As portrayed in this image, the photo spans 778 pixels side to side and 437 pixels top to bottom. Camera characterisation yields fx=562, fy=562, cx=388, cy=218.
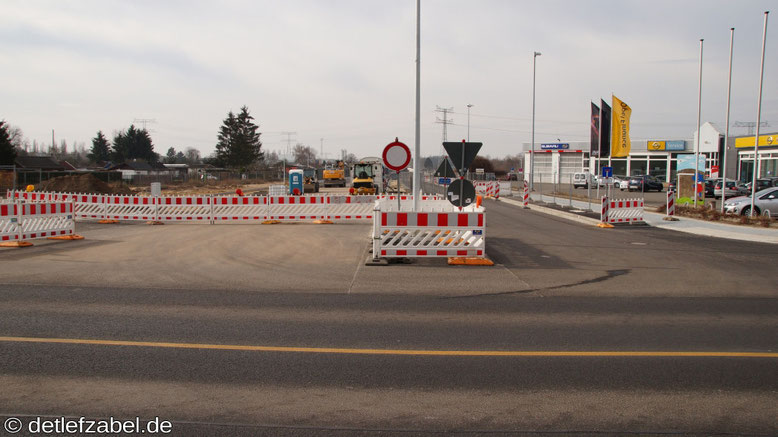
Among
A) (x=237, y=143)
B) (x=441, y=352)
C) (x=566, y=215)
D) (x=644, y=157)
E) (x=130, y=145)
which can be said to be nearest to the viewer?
(x=441, y=352)

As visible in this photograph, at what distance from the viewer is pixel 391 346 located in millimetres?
6426

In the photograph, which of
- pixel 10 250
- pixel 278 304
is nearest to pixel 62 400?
pixel 278 304

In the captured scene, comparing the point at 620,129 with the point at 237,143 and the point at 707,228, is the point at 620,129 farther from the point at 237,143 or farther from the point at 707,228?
the point at 237,143

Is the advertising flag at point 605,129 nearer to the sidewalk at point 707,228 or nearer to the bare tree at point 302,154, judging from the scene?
the sidewalk at point 707,228

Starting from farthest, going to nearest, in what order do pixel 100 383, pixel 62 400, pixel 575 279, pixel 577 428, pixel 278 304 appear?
1. pixel 575 279
2. pixel 278 304
3. pixel 100 383
4. pixel 62 400
5. pixel 577 428

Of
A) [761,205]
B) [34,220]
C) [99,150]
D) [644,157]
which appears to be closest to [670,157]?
[644,157]

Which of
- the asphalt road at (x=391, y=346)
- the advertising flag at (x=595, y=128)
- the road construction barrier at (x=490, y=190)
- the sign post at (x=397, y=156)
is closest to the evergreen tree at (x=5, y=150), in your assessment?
the road construction barrier at (x=490, y=190)

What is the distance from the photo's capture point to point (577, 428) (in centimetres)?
432

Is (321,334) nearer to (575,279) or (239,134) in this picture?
(575,279)

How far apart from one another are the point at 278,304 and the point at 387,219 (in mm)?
4456

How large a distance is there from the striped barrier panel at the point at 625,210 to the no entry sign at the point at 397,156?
13.7 m

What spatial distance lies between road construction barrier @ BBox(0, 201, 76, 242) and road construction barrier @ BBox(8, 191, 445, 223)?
18.4 ft

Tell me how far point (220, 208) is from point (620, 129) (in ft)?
71.2

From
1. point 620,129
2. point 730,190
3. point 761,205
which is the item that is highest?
point 620,129
